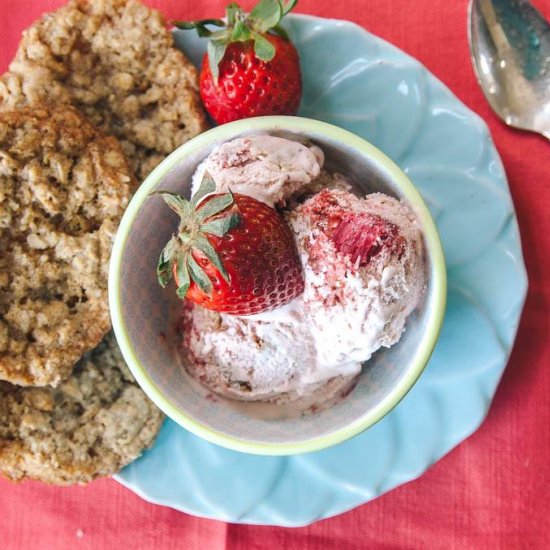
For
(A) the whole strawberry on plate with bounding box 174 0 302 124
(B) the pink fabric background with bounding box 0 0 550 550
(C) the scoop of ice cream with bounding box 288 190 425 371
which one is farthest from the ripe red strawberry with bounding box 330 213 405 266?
(B) the pink fabric background with bounding box 0 0 550 550

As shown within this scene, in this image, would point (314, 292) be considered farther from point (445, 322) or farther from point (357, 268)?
point (445, 322)

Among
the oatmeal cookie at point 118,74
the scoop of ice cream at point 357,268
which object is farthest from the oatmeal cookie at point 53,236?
the scoop of ice cream at point 357,268

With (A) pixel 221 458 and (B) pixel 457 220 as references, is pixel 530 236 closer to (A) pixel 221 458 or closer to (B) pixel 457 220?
(B) pixel 457 220

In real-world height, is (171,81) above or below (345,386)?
above

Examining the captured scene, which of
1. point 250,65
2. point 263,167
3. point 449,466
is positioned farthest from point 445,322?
point 250,65

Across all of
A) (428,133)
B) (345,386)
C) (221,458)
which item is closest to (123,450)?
(221,458)

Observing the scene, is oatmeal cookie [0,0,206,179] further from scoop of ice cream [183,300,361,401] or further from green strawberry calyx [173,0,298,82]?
scoop of ice cream [183,300,361,401]
